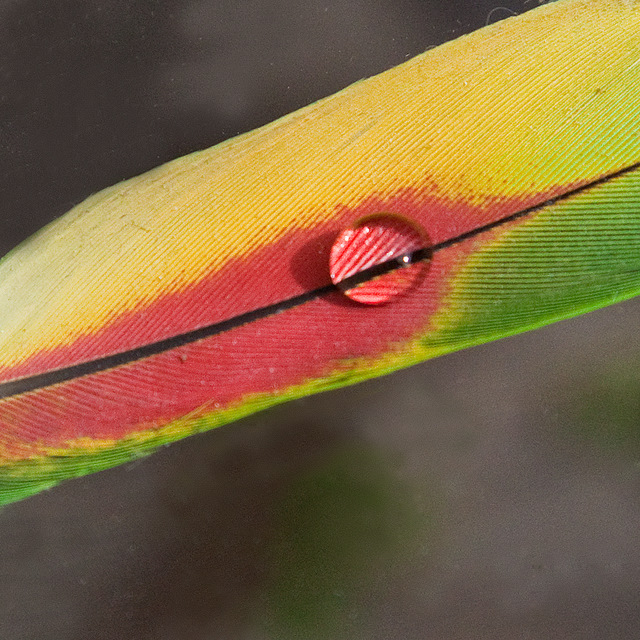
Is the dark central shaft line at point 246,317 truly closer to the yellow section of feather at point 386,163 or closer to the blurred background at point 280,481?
the yellow section of feather at point 386,163

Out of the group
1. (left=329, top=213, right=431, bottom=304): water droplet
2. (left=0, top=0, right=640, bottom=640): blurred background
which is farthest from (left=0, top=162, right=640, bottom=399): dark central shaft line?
(left=0, top=0, right=640, bottom=640): blurred background

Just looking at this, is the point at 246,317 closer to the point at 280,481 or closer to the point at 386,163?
the point at 386,163

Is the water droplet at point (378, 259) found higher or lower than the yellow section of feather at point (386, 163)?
lower

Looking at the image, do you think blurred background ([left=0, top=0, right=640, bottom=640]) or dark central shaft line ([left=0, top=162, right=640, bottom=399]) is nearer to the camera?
dark central shaft line ([left=0, top=162, right=640, bottom=399])

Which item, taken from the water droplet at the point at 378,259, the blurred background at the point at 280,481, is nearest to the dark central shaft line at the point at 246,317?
the water droplet at the point at 378,259

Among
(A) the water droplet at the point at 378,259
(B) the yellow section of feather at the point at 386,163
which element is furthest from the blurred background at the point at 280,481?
(A) the water droplet at the point at 378,259

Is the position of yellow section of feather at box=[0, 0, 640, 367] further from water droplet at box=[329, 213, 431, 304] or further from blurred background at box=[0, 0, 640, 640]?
blurred background at box=[0, 0, 640, 640]

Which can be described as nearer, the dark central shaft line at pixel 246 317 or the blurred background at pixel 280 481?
the dark central shaft line at pixel 246 317

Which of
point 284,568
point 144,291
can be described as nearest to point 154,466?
point 284,568
